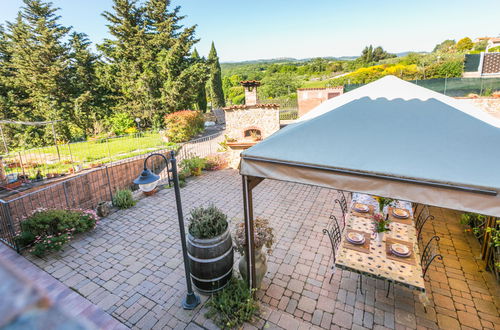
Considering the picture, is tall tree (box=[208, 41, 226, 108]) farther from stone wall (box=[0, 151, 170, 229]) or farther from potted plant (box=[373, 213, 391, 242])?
potted plant (box=[373, 213, 391, 242])

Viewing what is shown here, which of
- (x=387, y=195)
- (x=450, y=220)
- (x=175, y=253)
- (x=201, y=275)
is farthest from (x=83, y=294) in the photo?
(x=450, y=220)

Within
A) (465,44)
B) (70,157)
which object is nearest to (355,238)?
(70,157)

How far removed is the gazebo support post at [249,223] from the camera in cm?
330

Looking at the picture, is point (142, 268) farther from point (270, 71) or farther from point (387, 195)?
point (270, 71)

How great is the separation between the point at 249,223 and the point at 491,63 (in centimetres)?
2023

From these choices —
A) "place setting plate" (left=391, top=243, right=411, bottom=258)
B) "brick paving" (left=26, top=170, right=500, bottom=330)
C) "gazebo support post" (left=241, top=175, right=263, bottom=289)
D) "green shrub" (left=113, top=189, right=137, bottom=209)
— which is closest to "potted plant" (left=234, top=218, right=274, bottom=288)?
"gazebo support post" (left=241, top=175, right=263, bottom=289)

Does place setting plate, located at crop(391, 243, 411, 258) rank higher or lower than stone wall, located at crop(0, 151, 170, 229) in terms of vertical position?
higher

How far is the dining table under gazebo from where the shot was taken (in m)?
2.17

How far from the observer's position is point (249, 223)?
3520 mm

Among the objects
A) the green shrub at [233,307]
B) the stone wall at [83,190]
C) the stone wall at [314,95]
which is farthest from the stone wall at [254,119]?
the green shrub at [233,307]

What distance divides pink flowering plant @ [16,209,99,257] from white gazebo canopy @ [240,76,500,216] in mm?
4507

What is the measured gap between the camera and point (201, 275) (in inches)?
149

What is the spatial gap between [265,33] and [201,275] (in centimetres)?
2917

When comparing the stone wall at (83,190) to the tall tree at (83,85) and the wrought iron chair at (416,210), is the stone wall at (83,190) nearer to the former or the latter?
the wrought iron chair at (416,210)
